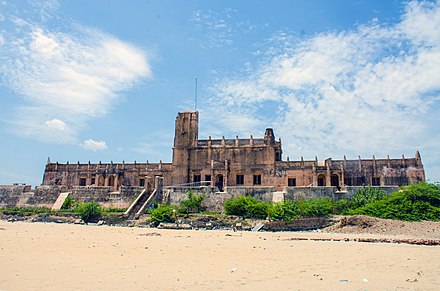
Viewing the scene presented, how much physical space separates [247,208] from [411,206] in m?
10.0

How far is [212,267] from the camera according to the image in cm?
805

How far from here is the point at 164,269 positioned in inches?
308

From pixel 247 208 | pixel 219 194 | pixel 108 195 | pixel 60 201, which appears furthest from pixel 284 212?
pixel 60 201

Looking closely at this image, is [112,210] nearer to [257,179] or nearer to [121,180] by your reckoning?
[121,180]

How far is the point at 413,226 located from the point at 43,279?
1826 centimetres

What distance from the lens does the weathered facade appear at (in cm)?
3462

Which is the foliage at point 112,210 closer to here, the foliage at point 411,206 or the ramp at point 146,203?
the ramp at point 146,203

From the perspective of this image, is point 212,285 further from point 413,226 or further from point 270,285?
point 413,226

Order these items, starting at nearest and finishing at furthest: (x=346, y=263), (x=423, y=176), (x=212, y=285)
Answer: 1. (x=212, y=285)
2. (x=346, y=263)
3. (x=423, y=176)

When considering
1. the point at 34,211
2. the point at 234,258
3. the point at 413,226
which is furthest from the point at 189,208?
the point at 234,258

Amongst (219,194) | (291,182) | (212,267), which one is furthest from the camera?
(291,182)

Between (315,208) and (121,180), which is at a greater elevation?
(121,180)

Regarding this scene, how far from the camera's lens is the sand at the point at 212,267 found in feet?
21.0

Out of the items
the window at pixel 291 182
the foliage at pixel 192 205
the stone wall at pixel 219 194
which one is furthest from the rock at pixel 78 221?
the window at pixel 291 182
